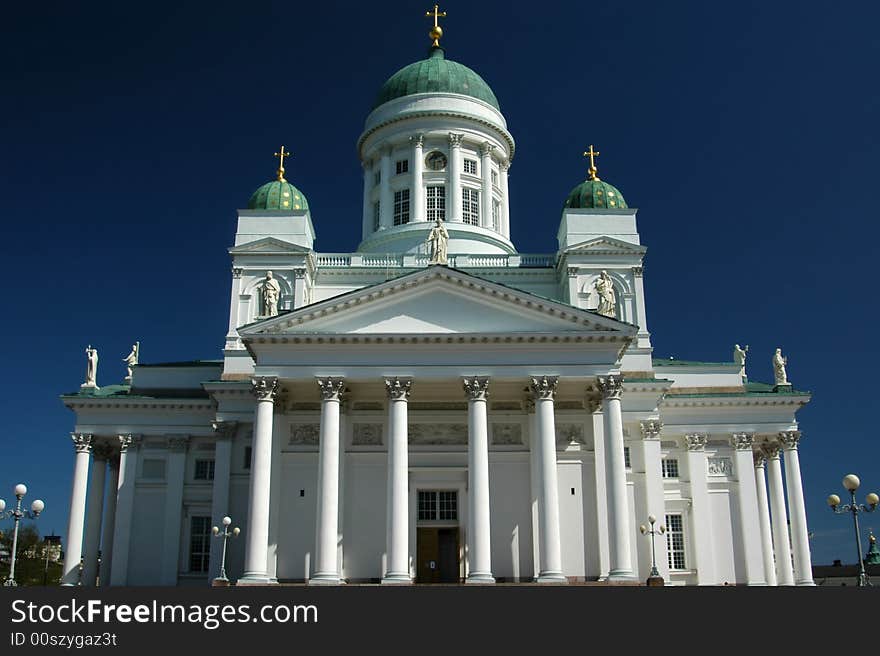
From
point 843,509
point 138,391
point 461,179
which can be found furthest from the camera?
point 461,179

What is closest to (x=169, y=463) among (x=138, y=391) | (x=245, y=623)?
(x=138, y=391)

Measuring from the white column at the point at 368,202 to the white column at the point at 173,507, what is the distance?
16.5 meters

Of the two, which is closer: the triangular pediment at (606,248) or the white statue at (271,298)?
the white statue at (271,298)

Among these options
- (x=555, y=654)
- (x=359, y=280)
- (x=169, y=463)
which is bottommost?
(x=555, y=654)

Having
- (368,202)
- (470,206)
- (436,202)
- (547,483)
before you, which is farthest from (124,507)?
(470,206)

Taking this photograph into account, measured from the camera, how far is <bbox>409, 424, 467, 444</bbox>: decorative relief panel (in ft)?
119

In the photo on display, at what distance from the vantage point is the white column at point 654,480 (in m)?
37.6

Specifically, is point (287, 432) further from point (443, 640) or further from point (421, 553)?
point (443, 640)

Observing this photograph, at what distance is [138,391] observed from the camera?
4284cm

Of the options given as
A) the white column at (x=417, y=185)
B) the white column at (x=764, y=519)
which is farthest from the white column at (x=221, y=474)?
the white column at (x=764, y=519)

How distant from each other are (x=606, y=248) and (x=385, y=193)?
547 inches

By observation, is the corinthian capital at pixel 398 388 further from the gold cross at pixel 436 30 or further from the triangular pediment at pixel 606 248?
the gold cross at pixel 436 30

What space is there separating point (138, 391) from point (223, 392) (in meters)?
6.02

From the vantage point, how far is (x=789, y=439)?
4366cm
